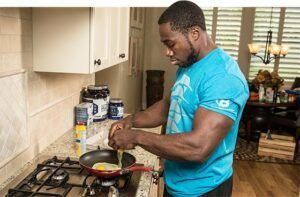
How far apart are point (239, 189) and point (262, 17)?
4171 mm

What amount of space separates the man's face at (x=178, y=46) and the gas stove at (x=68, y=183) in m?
0.58

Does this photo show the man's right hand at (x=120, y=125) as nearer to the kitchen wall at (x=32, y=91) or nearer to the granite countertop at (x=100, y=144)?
the granite countertop at (x=100, y=144)

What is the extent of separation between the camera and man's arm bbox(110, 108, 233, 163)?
109 cm

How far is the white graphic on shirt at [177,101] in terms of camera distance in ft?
4.13

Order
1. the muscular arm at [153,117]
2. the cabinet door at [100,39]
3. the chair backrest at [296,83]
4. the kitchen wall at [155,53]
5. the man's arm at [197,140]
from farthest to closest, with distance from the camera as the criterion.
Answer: the kitchen wall at [155,53] → the chair backrest at [296,83] → the muscular arm at [153,117] → the cabinet door at [100,39] → the man's arm at [197,140]

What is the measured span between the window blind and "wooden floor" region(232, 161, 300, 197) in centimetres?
310

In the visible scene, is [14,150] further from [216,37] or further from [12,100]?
[216,37]

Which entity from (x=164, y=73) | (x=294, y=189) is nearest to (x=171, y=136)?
(x=294, y=189)

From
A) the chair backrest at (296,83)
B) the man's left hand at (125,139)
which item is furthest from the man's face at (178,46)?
the chair backrest at (296,83)

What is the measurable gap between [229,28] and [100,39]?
5.26 meters

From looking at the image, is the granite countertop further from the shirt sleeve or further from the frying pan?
the shirt sleeve

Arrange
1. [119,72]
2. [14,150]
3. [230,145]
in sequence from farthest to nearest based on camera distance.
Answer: [119,72], [14,150], [230,145]

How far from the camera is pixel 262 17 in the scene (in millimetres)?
6383

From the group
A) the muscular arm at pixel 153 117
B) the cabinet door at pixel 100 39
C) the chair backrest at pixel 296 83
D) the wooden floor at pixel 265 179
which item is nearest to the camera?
the cabinet door at pixel 100 39
